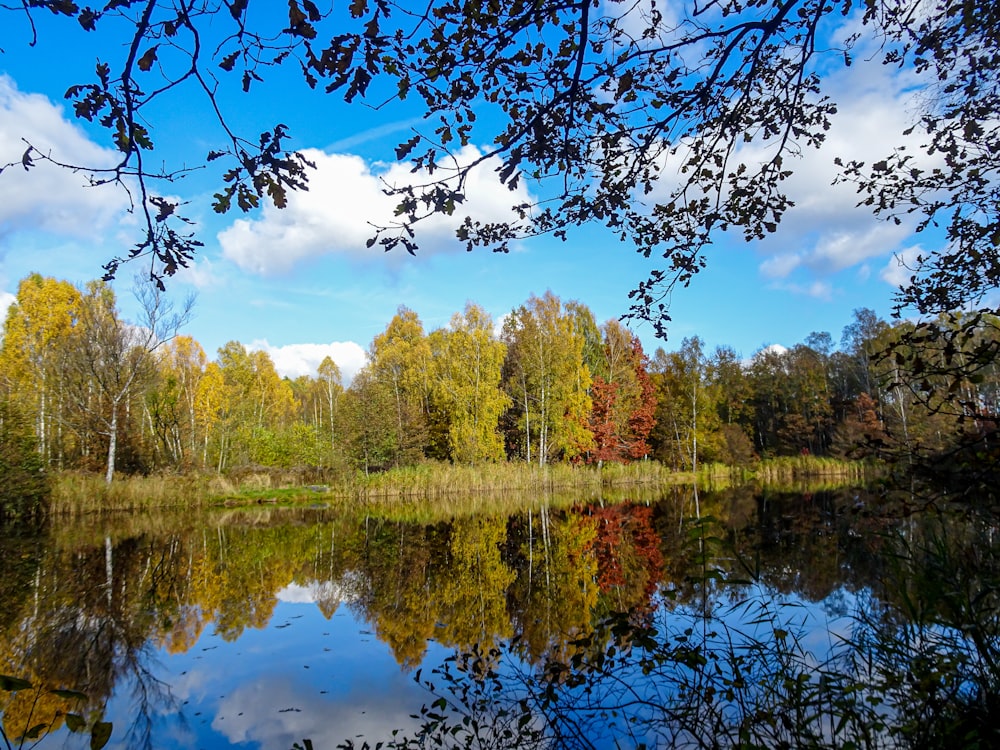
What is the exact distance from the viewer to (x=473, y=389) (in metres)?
30.4

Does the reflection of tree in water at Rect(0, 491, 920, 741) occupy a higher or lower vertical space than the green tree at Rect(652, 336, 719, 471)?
lower

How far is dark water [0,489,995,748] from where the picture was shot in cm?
435

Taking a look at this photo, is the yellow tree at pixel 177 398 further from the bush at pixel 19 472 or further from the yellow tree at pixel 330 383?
the yellow tree at pixel 330 383

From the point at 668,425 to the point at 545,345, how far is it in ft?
43.8

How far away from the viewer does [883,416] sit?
3756cm

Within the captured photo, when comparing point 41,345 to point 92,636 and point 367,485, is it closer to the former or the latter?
point 367,485

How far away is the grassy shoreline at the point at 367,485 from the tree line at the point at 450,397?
121cm

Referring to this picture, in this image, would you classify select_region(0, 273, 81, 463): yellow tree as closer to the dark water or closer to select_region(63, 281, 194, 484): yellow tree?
select_region(63, 281, 194, 484): yellow tree

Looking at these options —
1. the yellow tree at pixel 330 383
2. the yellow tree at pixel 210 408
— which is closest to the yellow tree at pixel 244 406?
the yellow tree at pixel 210 408

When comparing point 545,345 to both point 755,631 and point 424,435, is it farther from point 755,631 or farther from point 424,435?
point 755,631

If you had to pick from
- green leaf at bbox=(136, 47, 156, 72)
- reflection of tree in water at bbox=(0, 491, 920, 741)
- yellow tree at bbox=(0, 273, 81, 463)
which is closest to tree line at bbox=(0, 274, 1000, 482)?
yellow tree at bbox=(0, 273, 81, 463)

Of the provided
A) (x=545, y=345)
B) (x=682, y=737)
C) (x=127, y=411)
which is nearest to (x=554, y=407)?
(x=545, y=345)

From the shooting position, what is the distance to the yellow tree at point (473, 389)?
30.0 metres

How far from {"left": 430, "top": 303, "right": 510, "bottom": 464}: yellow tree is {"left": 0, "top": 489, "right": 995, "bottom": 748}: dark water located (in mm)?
15105
